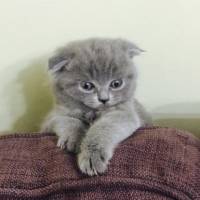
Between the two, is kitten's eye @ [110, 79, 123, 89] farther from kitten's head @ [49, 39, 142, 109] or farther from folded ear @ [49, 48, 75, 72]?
folded ear @ [49, 48, 75, 72]

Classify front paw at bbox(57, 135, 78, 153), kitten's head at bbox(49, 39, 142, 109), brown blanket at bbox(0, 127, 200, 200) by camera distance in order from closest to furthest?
brown blanket at bbox(0, 127, 200, 200) < front paw at bbox(57, 135, 78, 153) < kitten's head at bbox(49, 39, 142, 109)

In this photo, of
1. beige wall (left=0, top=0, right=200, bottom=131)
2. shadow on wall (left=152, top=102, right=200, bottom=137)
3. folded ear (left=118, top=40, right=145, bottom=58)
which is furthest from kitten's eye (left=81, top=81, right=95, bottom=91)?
shadow on wall (left=152, top=102, right=200, bottom=137)

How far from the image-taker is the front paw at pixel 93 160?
3.09 ft

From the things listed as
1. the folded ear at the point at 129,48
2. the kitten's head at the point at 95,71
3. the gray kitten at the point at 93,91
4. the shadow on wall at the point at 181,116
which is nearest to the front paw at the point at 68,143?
the gray kitten at the point at 93,91

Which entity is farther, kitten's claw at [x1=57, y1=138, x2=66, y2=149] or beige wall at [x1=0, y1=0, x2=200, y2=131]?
beige wall at [x1=0, y1=0, x2=200, y2=131]

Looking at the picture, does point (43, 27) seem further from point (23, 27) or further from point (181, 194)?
point (181, 194)

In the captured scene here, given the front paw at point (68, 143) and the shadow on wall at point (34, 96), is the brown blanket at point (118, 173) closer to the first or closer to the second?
the front paw at point (68, 143)

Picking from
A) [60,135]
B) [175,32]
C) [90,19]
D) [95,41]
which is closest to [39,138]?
[60,135]

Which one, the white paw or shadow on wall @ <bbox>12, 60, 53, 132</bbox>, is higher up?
the white paw

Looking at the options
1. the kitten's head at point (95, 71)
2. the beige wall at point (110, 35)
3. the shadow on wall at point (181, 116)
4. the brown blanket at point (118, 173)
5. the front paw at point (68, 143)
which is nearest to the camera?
the brown blanket at point (118, 173)

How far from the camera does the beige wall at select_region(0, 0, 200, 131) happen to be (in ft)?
4.35

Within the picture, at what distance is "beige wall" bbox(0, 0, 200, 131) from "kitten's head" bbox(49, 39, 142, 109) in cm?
15

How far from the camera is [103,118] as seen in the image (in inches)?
45.7

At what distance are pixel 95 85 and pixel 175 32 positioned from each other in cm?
35
